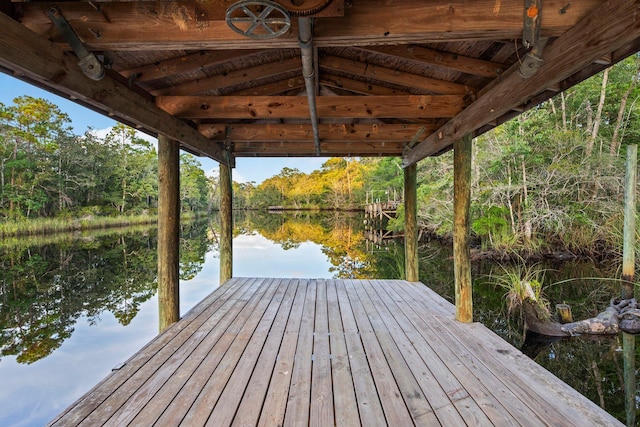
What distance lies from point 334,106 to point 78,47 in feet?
6.91

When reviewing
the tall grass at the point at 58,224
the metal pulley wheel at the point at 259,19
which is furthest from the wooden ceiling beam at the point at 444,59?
the tall grass at the point at 58,224

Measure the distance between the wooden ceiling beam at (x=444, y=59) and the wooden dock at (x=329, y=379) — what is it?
7.29 feet

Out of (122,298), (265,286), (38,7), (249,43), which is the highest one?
(38,7)

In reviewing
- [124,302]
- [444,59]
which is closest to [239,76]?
[444,59]

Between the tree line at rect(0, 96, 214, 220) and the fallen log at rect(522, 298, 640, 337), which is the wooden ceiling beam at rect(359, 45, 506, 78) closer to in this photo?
the fallen log at rect(522, 298, 640, 337)

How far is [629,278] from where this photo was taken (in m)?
4.88

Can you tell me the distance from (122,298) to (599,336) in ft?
25.6

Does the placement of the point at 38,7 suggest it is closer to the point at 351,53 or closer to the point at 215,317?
the point at 351,53

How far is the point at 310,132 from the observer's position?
4180 mm

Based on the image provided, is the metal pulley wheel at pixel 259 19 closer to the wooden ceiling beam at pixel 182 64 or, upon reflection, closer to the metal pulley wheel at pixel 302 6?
the metal pulley wheel at pixel 302 6

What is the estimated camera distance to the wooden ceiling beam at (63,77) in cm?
154

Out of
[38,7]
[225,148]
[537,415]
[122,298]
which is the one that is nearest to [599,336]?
[537,415]

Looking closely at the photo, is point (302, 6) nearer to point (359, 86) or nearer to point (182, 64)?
point (182, 64)

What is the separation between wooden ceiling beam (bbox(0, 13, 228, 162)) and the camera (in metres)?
1.54
